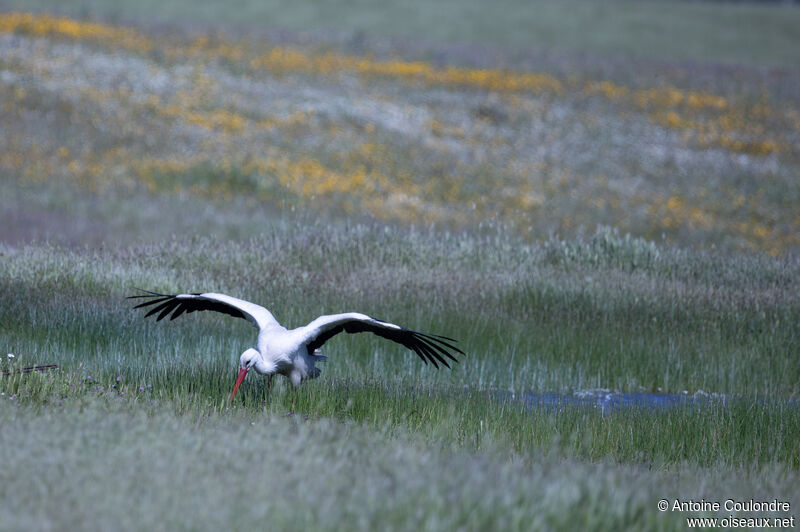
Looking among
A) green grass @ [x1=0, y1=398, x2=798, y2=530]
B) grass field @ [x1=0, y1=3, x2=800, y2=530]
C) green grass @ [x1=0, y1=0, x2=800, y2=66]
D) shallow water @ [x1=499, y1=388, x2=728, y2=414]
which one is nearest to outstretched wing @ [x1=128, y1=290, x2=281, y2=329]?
grass field @ [x1=0, y1=3, x2=800, y2=530]

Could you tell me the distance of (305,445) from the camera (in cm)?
459

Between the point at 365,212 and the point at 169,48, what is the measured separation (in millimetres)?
12499

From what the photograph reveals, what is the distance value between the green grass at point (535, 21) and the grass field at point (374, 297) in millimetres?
10036

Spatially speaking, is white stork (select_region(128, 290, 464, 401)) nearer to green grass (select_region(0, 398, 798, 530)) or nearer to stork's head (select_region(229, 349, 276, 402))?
stork's head (select_region(229, 349, 276, 402))

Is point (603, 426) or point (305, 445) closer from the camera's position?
point (305, 445)

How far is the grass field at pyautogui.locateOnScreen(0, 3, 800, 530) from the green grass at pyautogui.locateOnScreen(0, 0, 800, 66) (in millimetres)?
10036

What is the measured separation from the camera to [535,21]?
138 feet

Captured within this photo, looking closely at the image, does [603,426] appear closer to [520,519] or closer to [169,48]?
[520,519]

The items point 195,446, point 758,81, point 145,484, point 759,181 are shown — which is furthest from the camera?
point 758,81

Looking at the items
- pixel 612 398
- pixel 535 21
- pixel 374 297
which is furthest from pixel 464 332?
pixel 535 21

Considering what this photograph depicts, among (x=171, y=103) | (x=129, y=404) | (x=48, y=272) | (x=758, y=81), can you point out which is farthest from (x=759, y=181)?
(x=129, y=404)

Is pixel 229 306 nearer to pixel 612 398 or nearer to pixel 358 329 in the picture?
pixel 358 329

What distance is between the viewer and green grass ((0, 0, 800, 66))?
3547cm

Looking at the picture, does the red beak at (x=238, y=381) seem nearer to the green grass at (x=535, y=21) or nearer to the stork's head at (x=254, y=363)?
the stork's head at (x=254, y=363)
